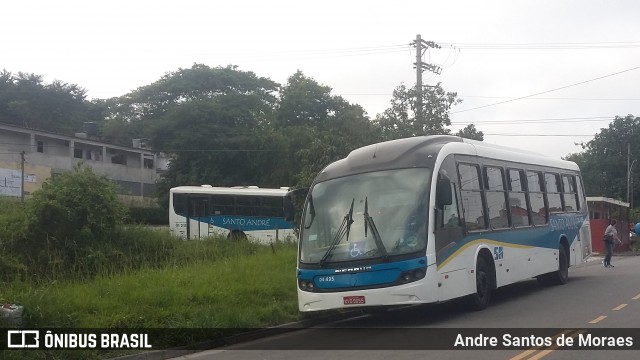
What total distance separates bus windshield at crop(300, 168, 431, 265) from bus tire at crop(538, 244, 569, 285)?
772cm

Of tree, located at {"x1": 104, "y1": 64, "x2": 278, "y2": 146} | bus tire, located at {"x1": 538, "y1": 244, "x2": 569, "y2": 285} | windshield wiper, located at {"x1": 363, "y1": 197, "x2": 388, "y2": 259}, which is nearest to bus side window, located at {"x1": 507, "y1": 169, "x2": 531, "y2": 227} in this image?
bus tire, located at {"x1": 538, "y1": 244, "x2": 569, "y2": 285}

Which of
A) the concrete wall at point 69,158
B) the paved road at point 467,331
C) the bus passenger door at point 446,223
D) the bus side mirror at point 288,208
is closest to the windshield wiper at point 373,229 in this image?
the bus passenger door at point 446,223

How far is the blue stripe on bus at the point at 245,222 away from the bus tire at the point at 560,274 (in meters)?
16.0

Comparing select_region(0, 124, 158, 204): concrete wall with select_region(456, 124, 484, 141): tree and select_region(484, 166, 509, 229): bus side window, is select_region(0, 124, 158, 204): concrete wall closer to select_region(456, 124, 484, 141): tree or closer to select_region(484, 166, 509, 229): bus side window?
select_region(456, 124, 484, 141): tree

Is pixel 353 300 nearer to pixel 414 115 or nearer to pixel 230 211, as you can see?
pixel 414 115

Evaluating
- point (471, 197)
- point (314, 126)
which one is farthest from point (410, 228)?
point (314, 126)

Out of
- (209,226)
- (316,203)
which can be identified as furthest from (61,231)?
(209,226)

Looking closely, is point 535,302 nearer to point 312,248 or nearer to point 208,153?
point 312,248

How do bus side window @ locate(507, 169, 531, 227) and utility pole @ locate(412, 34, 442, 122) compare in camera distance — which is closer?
bus side window @ locate(507, 169, 531, 227)

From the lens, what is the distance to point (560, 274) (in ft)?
60.8

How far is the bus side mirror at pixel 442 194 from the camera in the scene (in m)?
12.3

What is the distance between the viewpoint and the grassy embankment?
1072 cm

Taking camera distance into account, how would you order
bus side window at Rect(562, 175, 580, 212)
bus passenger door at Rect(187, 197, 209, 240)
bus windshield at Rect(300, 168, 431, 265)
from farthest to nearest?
bus passenger door at Rect(187, 197, 209, 240), bus side window at Rect(562, 175, 580, 212), bus windshield at Rect(300, 168, 431, 265)

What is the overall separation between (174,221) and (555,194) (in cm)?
2164
